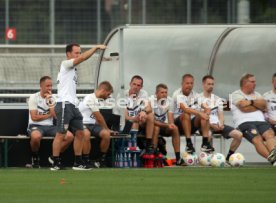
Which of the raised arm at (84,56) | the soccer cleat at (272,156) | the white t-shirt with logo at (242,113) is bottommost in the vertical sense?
the soccer cleat at (272,156)

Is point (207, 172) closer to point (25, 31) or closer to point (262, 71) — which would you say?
point (262, 71)

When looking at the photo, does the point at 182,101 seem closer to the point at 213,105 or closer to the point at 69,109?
the point at 213,105

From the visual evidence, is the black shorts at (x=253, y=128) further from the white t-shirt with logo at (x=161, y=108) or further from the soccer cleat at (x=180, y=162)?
the white t-shirt with logo at (x=161, y=108)

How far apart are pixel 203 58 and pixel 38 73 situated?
17.4 feet

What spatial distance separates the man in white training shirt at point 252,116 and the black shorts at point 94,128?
2.51 m

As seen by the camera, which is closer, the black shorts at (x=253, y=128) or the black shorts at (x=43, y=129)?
the black shorts at (x=43, y=129)

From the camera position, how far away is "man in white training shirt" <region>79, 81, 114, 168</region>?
74.0 ft

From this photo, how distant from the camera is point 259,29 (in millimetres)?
25266

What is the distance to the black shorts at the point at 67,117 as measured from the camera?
21.3 meters

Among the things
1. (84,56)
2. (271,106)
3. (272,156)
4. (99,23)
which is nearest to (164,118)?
(271,106)

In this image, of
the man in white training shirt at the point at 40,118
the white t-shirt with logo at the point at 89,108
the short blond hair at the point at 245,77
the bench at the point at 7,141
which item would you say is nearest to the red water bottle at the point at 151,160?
the bench at the point at 7,141

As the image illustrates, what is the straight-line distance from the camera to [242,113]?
926 inches

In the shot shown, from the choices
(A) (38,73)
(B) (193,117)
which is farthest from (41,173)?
(A) (38,73)

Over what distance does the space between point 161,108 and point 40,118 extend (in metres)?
2.20
